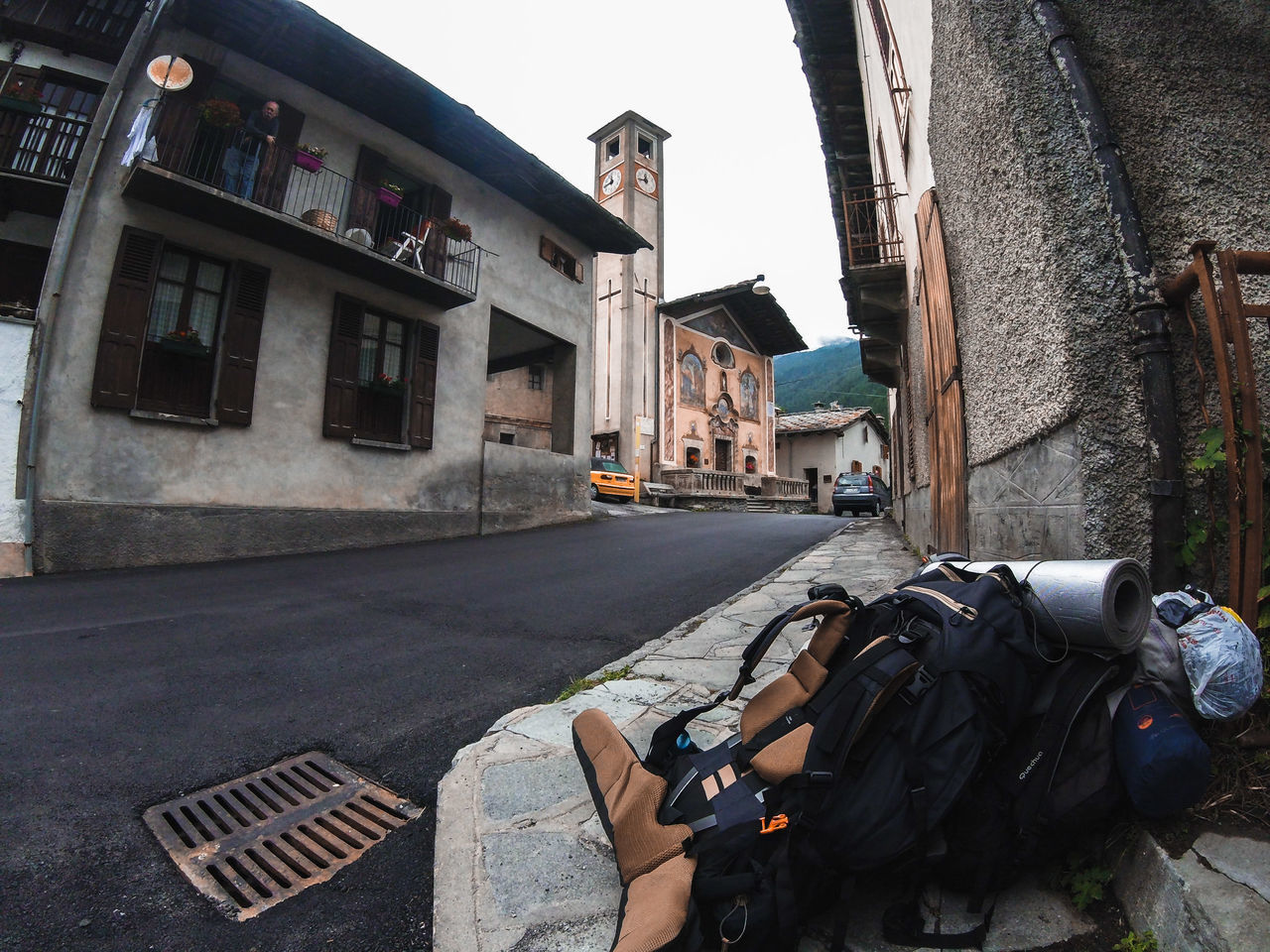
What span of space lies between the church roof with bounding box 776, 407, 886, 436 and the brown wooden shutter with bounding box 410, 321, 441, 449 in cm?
2681

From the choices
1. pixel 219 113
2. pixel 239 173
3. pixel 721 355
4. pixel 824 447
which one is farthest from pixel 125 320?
pixel 824 447

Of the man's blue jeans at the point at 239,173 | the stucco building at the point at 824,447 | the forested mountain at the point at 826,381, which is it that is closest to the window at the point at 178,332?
the man's blue jeans at the point at 239,173

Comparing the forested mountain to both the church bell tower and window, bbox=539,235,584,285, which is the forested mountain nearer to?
the church bell tower

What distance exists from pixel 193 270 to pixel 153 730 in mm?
7362

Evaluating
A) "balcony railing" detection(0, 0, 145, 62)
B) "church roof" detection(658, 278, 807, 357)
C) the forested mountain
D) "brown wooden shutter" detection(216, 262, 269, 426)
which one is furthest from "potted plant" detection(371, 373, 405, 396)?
the forested mountain

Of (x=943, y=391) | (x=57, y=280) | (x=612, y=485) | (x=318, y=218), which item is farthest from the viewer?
(x=612, y=485)

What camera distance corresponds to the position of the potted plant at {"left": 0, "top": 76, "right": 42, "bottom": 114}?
7824 mm

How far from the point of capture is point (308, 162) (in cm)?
827

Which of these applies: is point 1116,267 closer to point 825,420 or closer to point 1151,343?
point 1151,343

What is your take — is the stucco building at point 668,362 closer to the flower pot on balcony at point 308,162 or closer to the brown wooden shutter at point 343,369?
the brown wooden shutter at point 343,369

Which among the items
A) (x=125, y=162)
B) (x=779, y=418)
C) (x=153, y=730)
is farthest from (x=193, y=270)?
(x=779, y=418)

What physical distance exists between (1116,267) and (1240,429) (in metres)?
0.70

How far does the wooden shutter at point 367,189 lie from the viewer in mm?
8961

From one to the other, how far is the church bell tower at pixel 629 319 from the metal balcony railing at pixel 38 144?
1624 cm
